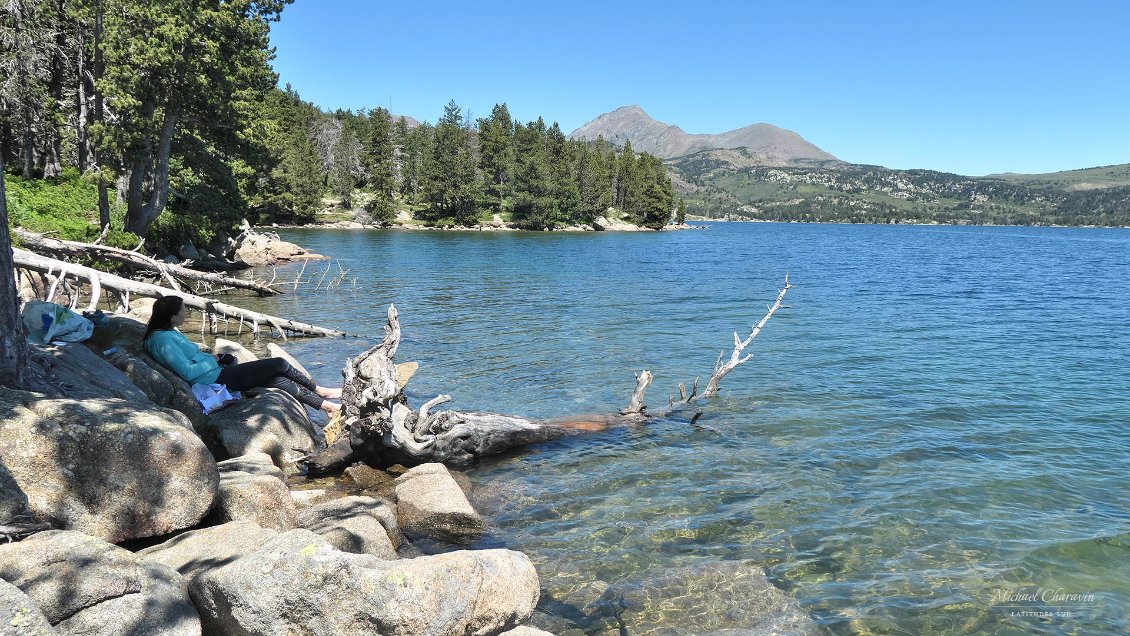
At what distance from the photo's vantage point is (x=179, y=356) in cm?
1080

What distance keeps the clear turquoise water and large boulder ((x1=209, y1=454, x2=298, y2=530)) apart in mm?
2773

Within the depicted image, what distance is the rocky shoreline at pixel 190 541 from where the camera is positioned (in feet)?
15.5

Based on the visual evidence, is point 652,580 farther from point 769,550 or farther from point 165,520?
point 165,520

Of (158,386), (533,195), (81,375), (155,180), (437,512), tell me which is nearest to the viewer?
(81,375)

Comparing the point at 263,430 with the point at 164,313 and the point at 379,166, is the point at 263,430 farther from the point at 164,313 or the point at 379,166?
the point at 379,166

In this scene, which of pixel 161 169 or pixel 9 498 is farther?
pixel 161 169

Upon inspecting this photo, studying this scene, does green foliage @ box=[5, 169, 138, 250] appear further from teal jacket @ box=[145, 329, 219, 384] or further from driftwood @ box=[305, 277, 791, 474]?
driftwood @ box=[305, 277, 791, 474]

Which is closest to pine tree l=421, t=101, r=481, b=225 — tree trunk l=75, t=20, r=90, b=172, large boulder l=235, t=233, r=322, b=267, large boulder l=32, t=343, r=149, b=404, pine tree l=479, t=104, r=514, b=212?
pine tree l=479, t=104, r=514, b=212

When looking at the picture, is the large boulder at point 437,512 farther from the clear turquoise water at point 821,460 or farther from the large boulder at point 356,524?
the clear turquoise water at point 821,460

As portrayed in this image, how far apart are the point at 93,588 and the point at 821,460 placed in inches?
412

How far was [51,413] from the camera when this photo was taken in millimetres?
6363

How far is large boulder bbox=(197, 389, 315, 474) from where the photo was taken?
390 inches

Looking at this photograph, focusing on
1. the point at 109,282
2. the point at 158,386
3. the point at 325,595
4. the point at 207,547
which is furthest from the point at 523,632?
the point at 109,282

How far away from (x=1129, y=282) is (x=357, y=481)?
191ft
